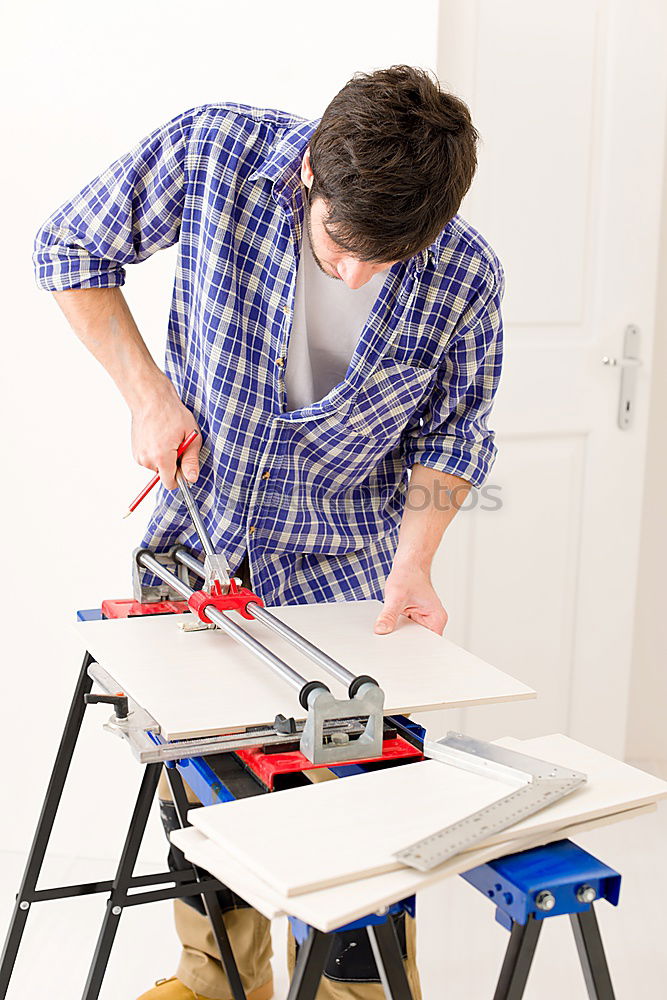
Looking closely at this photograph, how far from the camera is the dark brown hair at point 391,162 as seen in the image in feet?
3.92

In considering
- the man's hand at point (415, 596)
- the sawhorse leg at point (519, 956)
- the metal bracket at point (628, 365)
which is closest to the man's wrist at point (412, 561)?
the man's hand at point (415, 596)

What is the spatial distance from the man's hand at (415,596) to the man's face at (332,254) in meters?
0.47

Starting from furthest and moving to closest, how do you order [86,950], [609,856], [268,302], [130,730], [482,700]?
[609,856]
[86,950]
[268,302]
[482,700]
[130,730]

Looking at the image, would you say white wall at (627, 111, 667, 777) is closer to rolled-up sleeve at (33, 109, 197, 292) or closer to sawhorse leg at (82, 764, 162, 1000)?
rolled-up sleeve at (33, 109, 197, 292)

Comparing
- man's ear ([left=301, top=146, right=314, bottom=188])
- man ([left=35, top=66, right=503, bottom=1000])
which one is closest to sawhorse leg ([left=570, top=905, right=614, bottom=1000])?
man ([left=35, top=66, right=503, bottom=1000])

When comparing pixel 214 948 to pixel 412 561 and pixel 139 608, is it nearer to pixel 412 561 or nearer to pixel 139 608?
pixel 139 608

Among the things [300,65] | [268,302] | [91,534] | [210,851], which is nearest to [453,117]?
[268,302]

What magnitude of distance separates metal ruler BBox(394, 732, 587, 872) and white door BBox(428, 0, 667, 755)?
4.57 ft

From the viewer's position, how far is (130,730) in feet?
3.82

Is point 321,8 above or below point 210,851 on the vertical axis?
above

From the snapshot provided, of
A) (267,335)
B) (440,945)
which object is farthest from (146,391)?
(440,945)

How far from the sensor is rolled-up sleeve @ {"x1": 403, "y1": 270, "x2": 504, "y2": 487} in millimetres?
1612

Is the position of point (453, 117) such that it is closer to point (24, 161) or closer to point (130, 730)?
point (130, 730)

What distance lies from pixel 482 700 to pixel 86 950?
1253mm
